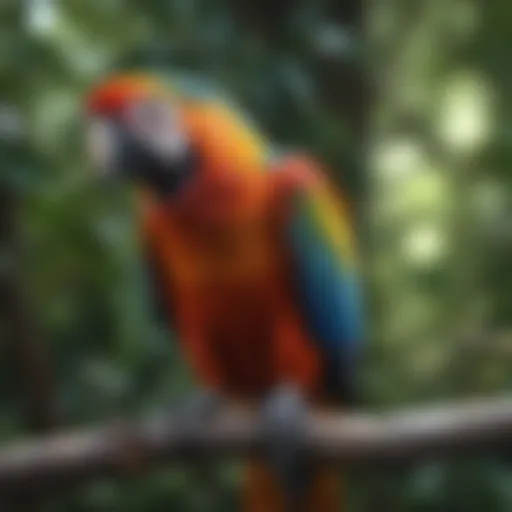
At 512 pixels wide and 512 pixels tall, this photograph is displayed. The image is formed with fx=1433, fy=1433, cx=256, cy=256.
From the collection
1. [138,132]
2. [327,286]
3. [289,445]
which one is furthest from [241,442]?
[138,132]

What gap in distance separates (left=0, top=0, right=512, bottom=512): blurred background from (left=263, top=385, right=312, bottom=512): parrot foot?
0.34 ft

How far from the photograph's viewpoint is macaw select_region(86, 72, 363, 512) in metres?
1.16

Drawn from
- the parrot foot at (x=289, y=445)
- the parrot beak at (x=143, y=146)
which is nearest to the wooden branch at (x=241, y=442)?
the parrot foot at (x=289, y=445)

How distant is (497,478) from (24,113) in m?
0.52

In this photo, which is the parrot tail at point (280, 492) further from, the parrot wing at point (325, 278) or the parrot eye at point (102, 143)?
the parrot eye at point (102, 143)

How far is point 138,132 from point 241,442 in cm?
26

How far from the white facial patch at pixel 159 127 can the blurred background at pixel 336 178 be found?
0.09 metres

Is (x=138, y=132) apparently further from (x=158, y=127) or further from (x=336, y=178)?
(x=336, y=178)

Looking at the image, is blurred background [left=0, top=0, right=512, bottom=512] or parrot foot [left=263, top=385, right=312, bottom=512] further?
blurred background [left=0, top=0, right=512, bottom=512]

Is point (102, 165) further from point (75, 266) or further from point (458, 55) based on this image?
point (458, 55)

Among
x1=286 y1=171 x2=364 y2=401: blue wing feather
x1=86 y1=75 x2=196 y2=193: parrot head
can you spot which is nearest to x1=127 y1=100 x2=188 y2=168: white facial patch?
x1=86 y1=75 x2=196 y2=193: parrot head

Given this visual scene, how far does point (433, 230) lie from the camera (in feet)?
4.29

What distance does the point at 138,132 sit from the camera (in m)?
1.15

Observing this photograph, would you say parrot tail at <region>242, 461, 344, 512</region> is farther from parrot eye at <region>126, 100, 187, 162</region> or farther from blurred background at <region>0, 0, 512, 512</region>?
parrot eye at <region>126, 100, 187, 162</region>
